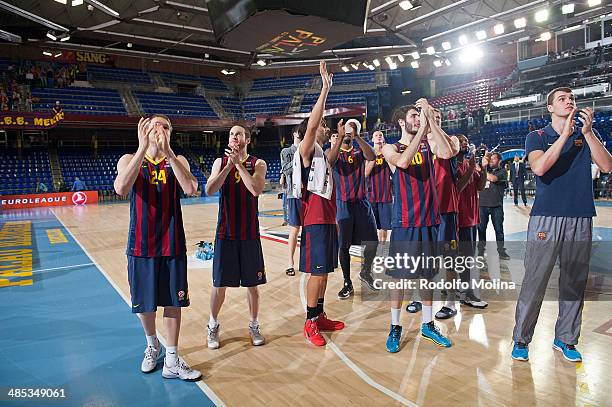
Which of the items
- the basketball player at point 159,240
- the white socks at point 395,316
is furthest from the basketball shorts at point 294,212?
the basketball player at point 159,240

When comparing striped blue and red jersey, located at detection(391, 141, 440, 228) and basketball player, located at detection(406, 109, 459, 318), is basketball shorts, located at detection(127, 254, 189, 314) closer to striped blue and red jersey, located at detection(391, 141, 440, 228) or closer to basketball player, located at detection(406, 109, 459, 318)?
striped blue and red jersey, located at detection(391, 141, 440, 228)

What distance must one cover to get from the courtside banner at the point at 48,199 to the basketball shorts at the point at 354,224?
19140mm

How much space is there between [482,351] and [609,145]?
59.0ft

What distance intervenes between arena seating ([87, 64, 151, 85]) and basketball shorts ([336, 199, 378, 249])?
29.1m

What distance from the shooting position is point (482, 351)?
3369mm

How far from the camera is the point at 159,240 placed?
306cm

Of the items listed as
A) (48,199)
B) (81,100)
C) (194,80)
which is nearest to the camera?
(48,199)

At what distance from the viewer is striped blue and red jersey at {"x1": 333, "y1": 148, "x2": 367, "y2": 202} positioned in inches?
194

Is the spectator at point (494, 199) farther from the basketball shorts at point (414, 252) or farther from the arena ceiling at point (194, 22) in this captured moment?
the arena ceiling at point (194, 22)

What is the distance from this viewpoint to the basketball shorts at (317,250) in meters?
3.68

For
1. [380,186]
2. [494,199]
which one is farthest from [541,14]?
[380,186]

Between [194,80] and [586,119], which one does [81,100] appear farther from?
[586,119]

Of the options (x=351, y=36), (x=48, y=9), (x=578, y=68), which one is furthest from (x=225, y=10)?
(x=578, y=68)

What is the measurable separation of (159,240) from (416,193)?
2.05 metres
